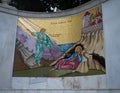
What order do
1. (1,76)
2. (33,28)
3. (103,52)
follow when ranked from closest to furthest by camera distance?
(103,52)
(1,76)
(33,28)

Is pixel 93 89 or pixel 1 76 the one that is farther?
pixel 1 76

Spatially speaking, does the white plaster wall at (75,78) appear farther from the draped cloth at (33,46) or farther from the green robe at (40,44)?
the green robe at (40,44)

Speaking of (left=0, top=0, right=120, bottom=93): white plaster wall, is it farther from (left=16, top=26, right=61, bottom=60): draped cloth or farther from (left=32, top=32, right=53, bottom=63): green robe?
(left=32, top=32, right=53, bottom=63): green robe

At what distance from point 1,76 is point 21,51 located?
1361 mm

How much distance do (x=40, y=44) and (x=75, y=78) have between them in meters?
2.33

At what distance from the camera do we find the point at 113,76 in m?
8.09

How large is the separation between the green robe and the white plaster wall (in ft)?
3.30

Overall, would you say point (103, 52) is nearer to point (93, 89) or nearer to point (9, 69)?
point (93, 89)

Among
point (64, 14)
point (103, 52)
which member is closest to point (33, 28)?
point (64, 14)

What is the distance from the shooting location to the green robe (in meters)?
10.4

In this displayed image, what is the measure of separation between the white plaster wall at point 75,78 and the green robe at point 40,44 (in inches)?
39.6

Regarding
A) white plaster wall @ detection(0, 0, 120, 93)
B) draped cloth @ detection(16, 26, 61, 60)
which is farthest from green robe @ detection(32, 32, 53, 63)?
white plaster wall @ detection(0, 0, 120, 93)

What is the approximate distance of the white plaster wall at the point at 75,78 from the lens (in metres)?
8.19

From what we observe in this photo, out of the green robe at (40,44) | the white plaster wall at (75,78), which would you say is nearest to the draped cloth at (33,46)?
the green robe at (40,44)
